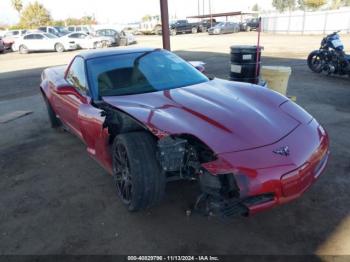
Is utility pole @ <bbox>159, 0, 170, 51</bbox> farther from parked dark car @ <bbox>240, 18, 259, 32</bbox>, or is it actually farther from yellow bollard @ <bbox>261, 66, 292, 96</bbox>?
parked dark car @ <bbox>240, 18, 259, 32</bbox>

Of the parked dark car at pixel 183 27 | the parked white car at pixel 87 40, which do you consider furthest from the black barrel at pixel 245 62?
the parked dark car at pixel 183 27

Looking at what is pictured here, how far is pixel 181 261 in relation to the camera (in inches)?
103

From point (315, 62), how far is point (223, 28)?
88.6 feet

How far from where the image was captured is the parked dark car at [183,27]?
3866 cm

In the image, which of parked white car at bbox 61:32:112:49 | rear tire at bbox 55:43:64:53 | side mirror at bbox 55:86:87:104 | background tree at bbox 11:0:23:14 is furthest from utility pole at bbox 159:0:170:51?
background tree at bbox 11:0:23:14

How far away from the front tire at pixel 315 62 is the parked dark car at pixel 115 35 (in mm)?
16630

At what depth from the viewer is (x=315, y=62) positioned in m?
10.2

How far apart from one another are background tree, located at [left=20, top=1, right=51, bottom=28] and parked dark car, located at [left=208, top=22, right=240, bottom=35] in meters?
36.3

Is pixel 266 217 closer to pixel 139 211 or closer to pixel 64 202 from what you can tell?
pixel 139 211

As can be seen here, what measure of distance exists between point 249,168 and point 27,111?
6357mm

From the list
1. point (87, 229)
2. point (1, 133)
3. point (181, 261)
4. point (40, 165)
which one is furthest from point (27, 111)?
point (181, 261)

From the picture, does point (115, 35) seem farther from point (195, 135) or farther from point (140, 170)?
point (195, 135)

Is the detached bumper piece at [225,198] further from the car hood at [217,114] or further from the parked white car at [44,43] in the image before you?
the parked white car at [44,43]

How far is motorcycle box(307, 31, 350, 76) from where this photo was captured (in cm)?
896
